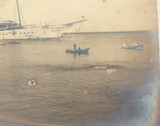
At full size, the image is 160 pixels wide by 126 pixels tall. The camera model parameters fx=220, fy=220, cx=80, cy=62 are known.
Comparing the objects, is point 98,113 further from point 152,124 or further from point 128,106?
point 152,124

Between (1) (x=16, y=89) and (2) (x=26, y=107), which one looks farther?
(1) (x=16, y=89)

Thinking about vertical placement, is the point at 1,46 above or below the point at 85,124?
above

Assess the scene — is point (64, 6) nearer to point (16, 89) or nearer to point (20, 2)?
point (20, 2)

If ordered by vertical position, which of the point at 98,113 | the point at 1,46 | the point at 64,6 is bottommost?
the point at 98,113

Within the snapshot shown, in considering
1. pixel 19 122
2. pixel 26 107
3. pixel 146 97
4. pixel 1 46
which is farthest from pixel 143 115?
pixel 1 46

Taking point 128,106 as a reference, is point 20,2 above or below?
above

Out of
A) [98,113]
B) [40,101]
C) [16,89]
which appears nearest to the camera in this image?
[98,113]

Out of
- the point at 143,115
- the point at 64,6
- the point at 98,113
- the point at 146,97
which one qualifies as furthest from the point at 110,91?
the point at 64,6

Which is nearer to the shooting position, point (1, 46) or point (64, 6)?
point (64, 6)

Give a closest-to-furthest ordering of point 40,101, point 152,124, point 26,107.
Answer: point 152,124 < point 26,107 < point 40,101
